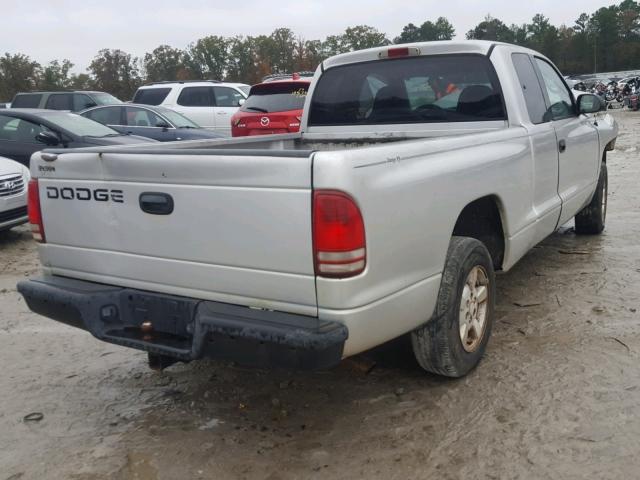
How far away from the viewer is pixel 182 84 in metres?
15.3

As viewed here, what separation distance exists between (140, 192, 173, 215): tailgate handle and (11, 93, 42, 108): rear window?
588 inches

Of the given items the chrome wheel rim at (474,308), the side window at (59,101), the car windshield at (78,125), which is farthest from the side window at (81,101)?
the chrome wheel rim at (474,308)

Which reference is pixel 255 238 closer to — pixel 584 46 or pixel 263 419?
pixel 263 419

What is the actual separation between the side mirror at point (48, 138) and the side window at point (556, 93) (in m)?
6.42

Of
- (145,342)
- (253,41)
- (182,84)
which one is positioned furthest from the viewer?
(253,41)

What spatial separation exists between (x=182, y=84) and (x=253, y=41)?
59.9 metres

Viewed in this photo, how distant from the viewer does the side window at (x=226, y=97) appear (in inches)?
599

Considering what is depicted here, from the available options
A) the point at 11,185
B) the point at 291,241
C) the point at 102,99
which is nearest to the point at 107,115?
the point at 102,99

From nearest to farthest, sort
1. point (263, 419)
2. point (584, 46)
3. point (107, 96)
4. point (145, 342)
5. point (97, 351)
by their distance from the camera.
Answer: point (145, 342) → point (263, 419) → point (97, 351) → point (107, 96) → point (584, 46)

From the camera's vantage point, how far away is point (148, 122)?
473 inches

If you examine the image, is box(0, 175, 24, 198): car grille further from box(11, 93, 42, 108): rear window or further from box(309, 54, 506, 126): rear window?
box(11, 93, 42, 108): rear window

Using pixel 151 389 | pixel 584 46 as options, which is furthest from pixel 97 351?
pixel 584 46

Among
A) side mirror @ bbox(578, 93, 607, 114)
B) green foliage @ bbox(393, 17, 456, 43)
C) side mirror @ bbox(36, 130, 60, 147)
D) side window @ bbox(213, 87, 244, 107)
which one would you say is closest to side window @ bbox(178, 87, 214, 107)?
side window @ bbox(213, 87, 244, 107)

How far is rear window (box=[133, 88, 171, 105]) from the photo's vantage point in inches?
600
